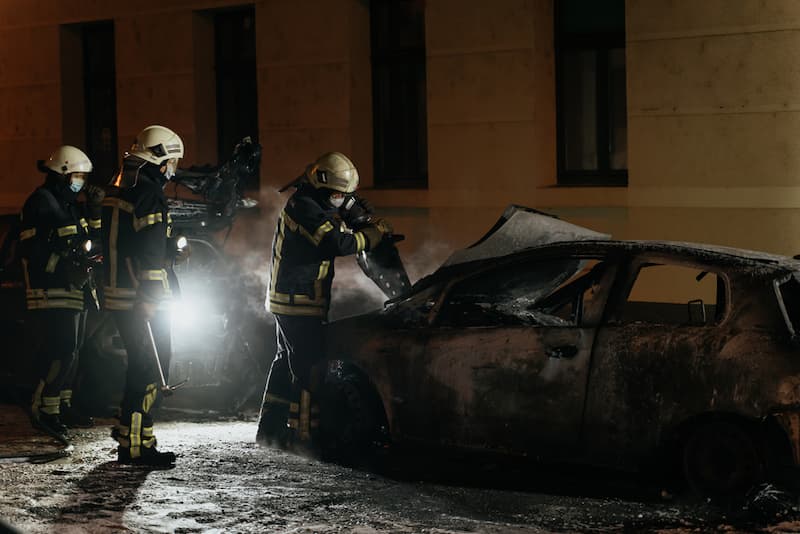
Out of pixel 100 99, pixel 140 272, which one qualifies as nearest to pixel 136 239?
pixel 140 272

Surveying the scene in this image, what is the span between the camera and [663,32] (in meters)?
12.4

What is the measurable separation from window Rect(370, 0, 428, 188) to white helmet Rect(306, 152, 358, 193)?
5.59 metres

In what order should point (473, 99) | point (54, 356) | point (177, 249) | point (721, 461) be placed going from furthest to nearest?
point (473, 99) → point (54, 356) → point (177, 249) → point (721, 461)

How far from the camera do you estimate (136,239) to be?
8.92 m

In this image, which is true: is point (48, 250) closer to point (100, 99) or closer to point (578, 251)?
point (578, 251)

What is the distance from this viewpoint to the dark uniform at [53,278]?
33.3ft

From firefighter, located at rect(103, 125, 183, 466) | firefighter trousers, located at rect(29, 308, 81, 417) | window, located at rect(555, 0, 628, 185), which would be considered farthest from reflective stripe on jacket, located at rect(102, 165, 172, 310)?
window, located at rect(555, 0, 628, 185)

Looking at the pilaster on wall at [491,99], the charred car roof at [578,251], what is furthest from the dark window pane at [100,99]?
the charred car roof at [578,251]

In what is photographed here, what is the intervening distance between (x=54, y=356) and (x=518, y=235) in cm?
357

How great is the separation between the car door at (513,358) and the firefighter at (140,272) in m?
1.75

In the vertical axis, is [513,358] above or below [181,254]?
below

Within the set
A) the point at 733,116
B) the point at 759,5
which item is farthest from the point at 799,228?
the point at 759,5

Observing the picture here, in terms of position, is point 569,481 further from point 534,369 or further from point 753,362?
point 753,362

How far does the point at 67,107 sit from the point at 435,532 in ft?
40.1
